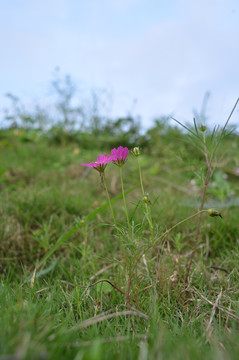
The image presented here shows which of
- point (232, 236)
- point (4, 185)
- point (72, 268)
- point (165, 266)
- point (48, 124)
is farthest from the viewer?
point (48, 124)

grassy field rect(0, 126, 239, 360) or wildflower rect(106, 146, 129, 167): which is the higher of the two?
wildflower rect(106, 146, 129, 167)

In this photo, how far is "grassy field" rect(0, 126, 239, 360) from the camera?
0.66 meters

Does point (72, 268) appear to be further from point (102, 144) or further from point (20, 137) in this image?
point (102, 144)

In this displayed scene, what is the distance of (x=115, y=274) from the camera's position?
1353mm

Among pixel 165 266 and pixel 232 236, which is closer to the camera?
pixel 165 266

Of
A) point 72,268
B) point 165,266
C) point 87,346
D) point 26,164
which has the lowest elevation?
point 26,164

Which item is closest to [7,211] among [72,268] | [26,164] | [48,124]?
[72,268]

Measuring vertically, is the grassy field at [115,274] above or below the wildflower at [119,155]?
below

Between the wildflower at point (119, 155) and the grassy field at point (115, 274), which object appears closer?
the grassy field at point (115, 274)

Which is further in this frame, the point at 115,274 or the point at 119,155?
the point at 115,274

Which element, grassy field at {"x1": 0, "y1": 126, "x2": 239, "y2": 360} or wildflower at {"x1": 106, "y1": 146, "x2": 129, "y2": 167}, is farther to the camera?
wildflower at {"x1": 106, "y1": 146, "x2": 129, "y2": 167}

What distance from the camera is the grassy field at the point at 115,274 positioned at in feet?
2.16

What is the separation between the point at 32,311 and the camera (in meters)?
0.74

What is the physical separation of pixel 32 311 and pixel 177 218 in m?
1.47
